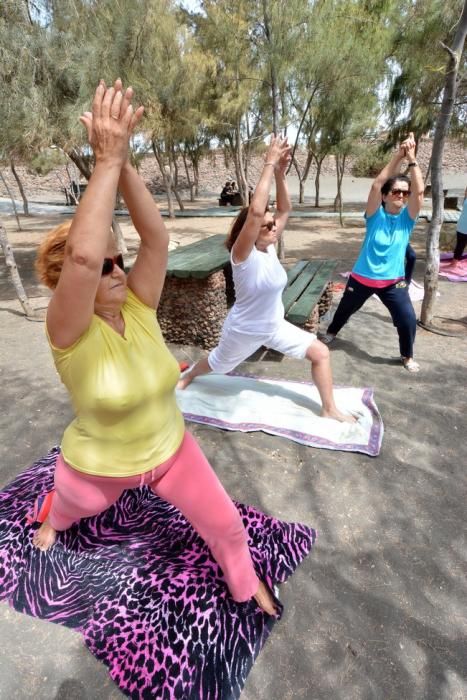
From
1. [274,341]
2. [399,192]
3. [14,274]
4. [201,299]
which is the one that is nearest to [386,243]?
[399,192]

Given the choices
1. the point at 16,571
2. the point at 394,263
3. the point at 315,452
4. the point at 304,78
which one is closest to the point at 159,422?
the point at 16,571

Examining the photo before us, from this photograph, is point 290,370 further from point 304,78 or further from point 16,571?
point 304,78

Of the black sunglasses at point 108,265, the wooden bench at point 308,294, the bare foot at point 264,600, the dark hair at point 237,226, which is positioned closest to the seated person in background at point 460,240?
the wooden bench at point 308,294

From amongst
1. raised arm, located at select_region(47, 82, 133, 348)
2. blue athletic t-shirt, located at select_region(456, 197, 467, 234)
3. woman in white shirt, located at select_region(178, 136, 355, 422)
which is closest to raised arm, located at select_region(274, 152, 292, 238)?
woman in white shirt, located at select_region(178, 136, 355, 422)

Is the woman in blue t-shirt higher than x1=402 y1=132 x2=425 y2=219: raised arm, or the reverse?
x1=402 y1=132 x2=425 y2=219: raised arm

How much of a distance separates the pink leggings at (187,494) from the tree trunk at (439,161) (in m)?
4.01

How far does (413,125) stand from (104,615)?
1244 cm

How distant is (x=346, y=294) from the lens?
414cm

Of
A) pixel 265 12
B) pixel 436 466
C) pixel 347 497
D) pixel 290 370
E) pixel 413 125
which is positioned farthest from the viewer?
pixel 413 125

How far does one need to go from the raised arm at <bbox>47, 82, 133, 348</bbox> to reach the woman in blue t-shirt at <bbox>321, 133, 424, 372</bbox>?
294cm

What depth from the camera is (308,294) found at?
450cm

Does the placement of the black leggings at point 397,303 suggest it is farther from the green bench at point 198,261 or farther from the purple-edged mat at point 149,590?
the purple-edged mat at point 149,590

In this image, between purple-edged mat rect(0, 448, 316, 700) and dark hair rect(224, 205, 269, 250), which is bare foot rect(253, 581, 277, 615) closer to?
purple-edged mat rect(0, 448, 316, 700)

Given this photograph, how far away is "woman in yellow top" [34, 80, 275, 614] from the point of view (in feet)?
3.65
